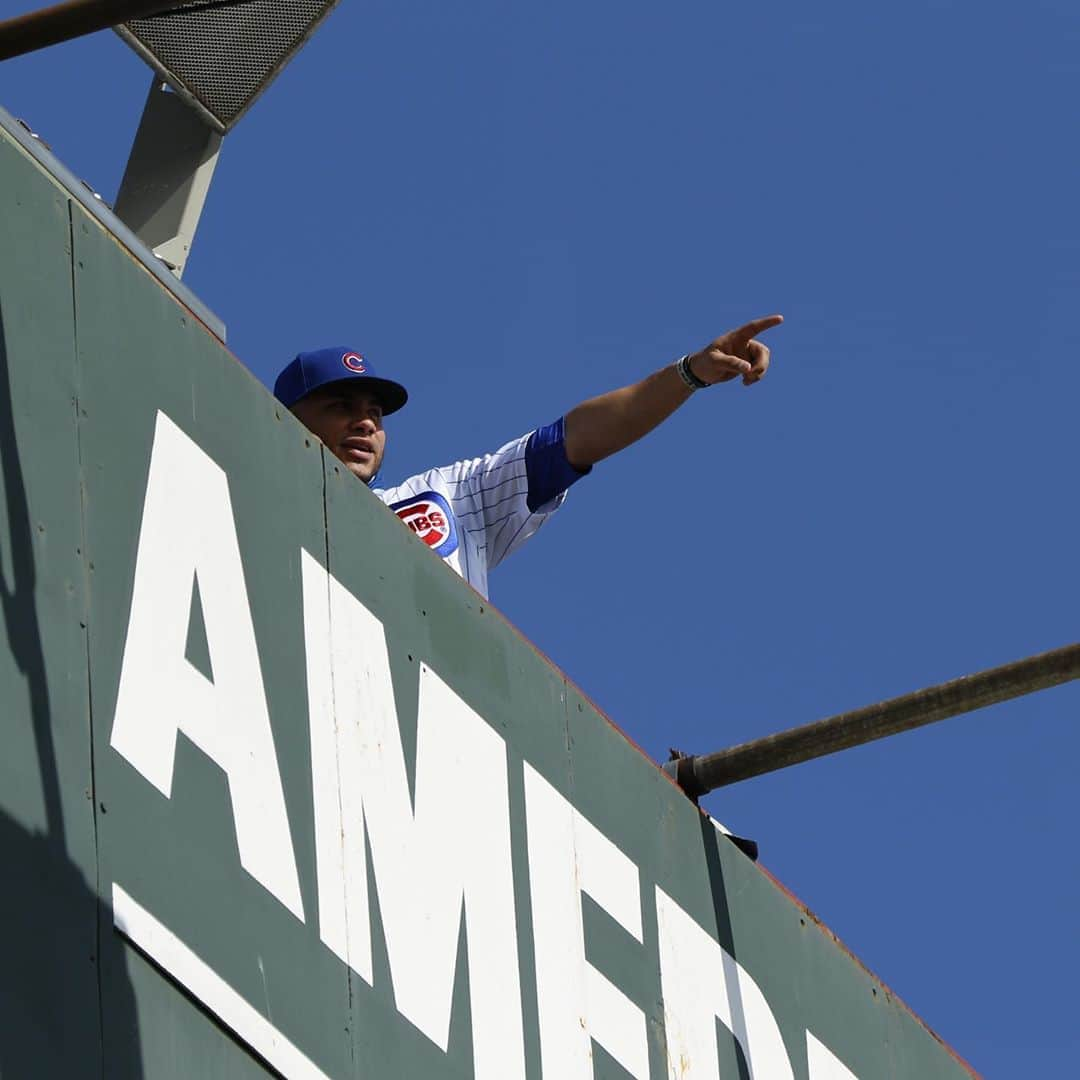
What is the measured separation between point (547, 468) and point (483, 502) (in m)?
0.23

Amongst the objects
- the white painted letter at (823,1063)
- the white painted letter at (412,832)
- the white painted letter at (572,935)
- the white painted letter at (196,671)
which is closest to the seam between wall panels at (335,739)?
the white painted letter at (412,832)

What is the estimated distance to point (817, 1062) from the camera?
29.3 feet

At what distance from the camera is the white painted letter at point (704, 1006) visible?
8055 millimetres

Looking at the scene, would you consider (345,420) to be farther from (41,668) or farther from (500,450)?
(41,668)

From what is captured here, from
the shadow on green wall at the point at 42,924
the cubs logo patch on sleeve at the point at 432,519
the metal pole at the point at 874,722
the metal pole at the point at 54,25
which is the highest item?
the cubs logo patch on sleeve at the point at 432,519

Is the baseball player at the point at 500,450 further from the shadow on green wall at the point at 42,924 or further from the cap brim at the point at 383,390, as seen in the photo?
the shadow on green wall at the point at 42,924

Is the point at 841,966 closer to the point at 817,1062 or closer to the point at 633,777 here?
the point at 817,1062

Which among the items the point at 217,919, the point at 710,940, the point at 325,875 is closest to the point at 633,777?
the point at 710,940

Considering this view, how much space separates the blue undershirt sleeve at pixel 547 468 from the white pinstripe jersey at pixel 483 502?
0.01 metres

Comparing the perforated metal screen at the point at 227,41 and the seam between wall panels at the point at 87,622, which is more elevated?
the perforated metal screen at the point at 227,41

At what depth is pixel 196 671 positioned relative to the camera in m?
5.99

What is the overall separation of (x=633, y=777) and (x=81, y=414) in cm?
290

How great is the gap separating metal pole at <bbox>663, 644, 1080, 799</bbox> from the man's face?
1445 millimetres

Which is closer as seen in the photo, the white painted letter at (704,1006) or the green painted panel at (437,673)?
the green painted panel at (437,673)
